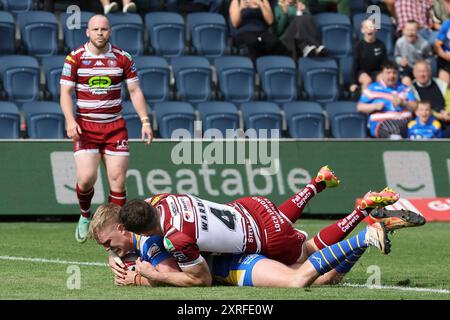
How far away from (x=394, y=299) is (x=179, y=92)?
9931mm

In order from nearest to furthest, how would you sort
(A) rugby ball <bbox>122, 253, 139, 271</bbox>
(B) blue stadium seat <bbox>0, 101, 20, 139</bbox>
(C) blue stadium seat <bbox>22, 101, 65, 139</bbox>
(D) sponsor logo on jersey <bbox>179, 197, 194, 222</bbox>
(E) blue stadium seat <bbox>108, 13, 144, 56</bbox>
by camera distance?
1. (D) sponsor logo on jersey <bbox>179, 197, 194, 222</bbox>
2. (A) rugby ball <bbox>122, 253, 139, 271</bbox>
3. (B) blue stadium seat <bbox>0, 101, 20, 139</bbox>
4. (C) blue stadium seat <bbox>22, 101, 65, 139</bbox>
5. (E) blue stadium seat <bbox>108, 13, 144, 56</bbox>

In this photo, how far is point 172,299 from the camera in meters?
8.33

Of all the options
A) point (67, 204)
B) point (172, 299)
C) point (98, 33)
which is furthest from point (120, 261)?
point (67, 204)

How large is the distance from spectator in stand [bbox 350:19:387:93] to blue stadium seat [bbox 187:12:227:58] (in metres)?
2.10

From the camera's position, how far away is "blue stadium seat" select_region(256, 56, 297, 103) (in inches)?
724

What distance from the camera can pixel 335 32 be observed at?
63.7 ft

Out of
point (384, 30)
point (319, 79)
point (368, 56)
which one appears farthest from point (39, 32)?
point (384, 30)

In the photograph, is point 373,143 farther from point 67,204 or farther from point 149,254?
point 149,254

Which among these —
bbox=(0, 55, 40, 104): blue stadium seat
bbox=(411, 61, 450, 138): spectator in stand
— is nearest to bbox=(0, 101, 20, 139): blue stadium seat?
bbox=(0, 55, 40, 104): blue stadium seat

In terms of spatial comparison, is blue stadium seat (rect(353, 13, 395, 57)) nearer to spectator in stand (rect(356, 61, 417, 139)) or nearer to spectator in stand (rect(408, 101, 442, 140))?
spectator in stand (rect(356, 61, 417, 139))

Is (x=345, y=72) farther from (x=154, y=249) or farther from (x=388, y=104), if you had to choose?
(x=154, y=249)

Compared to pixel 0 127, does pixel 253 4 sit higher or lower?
higher
